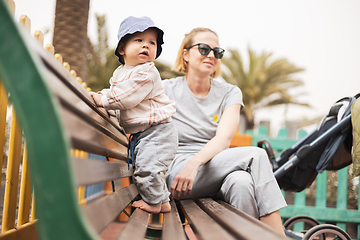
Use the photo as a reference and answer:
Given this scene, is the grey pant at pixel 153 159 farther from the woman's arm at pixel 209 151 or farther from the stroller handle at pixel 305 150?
the stroller handle at pixel 305 150

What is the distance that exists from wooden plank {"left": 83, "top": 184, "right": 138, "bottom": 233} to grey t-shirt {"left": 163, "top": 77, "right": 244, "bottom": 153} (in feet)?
3.16

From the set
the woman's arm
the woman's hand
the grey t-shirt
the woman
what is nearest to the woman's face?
the woman

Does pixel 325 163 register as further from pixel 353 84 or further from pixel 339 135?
pixel 353 84

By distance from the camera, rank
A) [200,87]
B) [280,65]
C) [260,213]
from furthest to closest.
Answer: [280,65] → [200,87] → [260,213]

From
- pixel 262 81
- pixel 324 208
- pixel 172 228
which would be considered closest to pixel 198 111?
pixel 172 228

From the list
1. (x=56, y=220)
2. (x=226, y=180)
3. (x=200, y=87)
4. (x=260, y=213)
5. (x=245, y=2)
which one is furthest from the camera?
(x=245, y=2)

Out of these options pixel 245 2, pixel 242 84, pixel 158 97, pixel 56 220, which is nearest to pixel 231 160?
pixel 158 97

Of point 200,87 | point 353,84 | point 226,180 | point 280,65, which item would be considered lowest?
point 226,180

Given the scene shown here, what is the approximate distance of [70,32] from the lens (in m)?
5.32

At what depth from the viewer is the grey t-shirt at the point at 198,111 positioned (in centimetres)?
235

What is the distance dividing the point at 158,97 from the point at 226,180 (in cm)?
64

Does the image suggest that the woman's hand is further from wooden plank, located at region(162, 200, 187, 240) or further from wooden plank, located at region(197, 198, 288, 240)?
wooden plank, located at region(197, 198, 288, 240)

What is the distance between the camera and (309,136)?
3.11 metres

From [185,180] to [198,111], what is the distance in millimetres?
736
